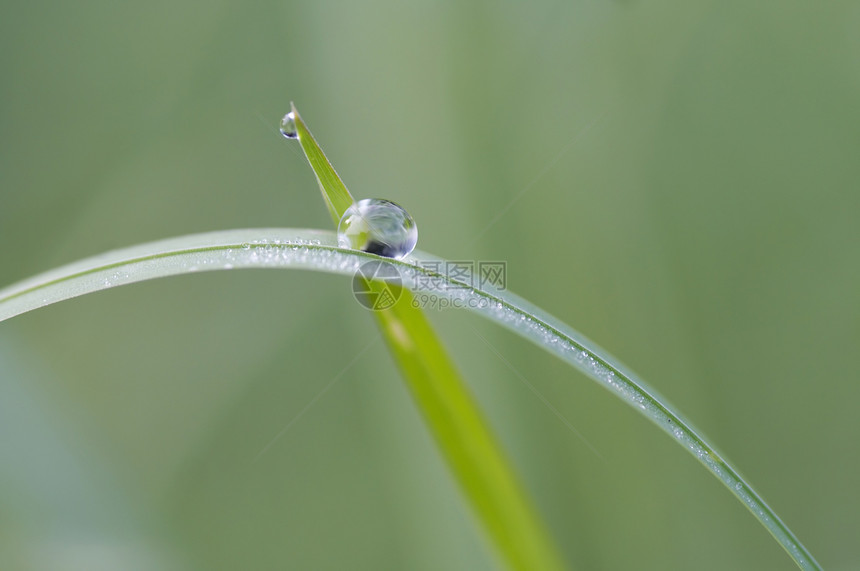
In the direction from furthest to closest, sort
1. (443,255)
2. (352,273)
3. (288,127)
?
(443,255)
(288,127)
(352,273)

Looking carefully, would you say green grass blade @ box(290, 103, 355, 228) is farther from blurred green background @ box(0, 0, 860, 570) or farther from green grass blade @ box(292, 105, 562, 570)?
blurred green background @ box(0, 0, 860, 570)

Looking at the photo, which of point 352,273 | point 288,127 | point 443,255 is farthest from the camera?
point 443,255

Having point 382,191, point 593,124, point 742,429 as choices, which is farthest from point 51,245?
point 742,429

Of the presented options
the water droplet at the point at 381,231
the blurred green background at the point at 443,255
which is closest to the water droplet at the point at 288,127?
the water droplet at the point at 381,231

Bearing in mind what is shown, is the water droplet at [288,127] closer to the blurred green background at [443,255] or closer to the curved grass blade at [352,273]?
the curved grass blade at [352,273]

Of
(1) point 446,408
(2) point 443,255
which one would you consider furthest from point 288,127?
(2) point 443,255

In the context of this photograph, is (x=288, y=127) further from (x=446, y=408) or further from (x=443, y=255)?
(x=443, y=255)
